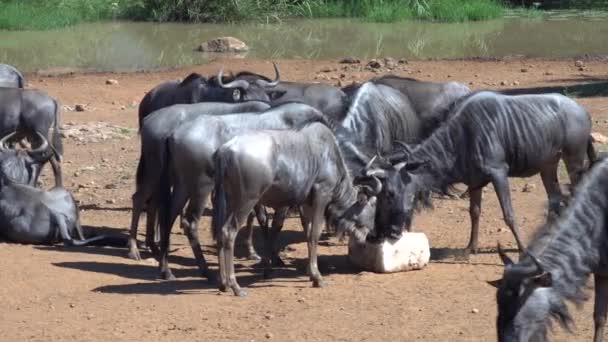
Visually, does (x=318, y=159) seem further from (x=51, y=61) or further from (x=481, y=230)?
(x=51, y=61)

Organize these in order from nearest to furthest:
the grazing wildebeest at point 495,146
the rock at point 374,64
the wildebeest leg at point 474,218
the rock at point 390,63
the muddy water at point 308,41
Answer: the grazing wildebeest at point 495,146, the wildebeest leg at point 474,218, the rock at point 374,64, the rock at point 390,63, the muddy water at point 308,41

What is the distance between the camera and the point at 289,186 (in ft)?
31.1

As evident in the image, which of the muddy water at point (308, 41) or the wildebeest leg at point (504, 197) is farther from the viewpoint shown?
the muddy water at point (308, 41)

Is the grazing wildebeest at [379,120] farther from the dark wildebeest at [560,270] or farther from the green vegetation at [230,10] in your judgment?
the green vegetation at [230,10]

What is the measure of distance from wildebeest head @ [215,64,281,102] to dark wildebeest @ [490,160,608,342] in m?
5.59

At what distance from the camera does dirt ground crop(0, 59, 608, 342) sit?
8328mm

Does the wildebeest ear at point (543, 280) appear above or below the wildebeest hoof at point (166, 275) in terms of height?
above

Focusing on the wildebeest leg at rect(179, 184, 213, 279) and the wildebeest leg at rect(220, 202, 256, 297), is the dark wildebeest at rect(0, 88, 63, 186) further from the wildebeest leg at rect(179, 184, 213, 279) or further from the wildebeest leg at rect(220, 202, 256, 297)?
the wildebeest leg at rect(220, 202, 256, 297)

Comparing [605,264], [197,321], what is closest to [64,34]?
[197,321]

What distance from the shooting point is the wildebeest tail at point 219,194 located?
920 centimetres

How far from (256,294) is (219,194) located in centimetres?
81

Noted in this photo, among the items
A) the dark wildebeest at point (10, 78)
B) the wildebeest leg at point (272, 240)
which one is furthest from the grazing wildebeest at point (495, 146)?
the dark wildebeest at point (10, 78)

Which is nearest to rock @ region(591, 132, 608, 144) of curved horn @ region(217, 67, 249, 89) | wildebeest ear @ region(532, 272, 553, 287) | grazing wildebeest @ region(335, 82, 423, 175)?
grazing wildebeest @ region(335, 82, 423, 175)

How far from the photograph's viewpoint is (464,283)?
9.50 meters
